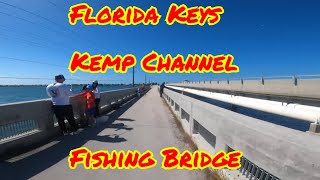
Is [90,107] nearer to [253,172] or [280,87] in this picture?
[253,172]

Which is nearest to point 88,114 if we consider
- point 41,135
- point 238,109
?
point 41,135

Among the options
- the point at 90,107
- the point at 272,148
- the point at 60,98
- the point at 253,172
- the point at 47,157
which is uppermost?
the point at 60,98

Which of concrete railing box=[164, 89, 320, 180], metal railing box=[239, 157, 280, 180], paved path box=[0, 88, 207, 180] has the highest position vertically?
concrete railing box=[164, 89, 320, 180]

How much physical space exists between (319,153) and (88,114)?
9099 millimetres

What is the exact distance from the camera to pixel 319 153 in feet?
7.02

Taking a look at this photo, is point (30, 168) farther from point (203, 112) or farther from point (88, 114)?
point (88, 114)

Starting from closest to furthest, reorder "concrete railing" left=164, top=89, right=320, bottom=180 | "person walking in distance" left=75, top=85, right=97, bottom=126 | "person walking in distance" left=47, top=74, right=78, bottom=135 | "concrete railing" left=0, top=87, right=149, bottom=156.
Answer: "concrete railing" left=164, top=89, right=320, bottom=180
"concrete railing" left=0, top=87, right=149, bottom=156
"person walking in distance" left=47, top=74, right=78, bottom=135
"person walking in distance" left=75, top=85, right=97, bottom=126

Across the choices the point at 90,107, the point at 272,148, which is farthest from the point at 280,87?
the point at 272,148

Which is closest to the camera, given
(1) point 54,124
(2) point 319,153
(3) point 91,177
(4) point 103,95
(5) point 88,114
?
(2) point 319,153

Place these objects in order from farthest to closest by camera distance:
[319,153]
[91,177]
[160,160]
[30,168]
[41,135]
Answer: [41,135] < [160,160] < [30,168] < [91,177] < [319,153]

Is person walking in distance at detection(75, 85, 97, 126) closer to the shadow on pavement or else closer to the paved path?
the paved path

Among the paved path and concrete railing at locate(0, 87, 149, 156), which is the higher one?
concrete railing at locate(0, 87, 149, 156)

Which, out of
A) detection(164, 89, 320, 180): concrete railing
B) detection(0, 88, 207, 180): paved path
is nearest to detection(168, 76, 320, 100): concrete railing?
detection(0, 88, 207, 180): paved path

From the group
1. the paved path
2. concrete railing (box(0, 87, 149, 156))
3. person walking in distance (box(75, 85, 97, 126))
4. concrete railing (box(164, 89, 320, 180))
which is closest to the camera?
concrete railing (box(164, 89, 320, 180))
